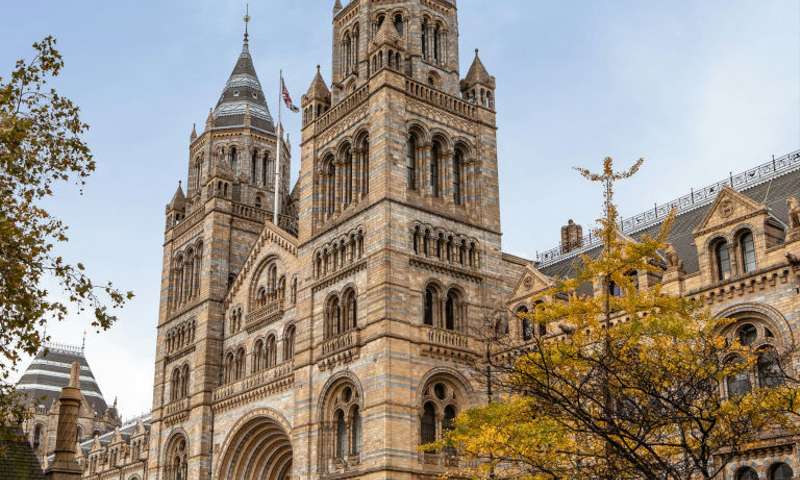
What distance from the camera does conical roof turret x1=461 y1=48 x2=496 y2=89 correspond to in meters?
48.2

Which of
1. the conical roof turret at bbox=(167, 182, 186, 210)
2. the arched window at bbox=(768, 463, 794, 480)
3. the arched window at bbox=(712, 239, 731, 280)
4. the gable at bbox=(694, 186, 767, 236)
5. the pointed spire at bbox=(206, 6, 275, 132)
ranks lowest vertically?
the arched window at bbox=(768, 463, 794, 480)

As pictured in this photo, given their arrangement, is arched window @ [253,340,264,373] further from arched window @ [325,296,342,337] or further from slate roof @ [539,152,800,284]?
slate roof @ [539,152,800,284]

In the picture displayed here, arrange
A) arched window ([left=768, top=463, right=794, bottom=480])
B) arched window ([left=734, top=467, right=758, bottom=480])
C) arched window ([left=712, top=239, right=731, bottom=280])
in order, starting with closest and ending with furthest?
arched window ([left=768, top=463, right=794, bottom=480]), arched window ([left=734, top=467, right=758, bottom=480]), arched window ([left=712, top=239, right=731, bottom=280])

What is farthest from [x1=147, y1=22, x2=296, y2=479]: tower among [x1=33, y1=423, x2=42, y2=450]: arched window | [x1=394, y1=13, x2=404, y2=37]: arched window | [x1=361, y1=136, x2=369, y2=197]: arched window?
[x1=33, y1=423, x2=42, y2=450]: arched window

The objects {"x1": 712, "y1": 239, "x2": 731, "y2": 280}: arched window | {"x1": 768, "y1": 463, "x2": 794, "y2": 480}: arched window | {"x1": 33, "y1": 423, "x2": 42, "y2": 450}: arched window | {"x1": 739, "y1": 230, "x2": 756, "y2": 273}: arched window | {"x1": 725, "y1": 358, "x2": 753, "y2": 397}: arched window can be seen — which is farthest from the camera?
{"x1": 33, "y1": 423, "x2": 42, "y2": 450}: arched window

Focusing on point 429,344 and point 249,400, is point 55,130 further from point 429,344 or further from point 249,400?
point 249,400

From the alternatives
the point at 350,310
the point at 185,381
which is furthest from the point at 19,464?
the point at 185,381

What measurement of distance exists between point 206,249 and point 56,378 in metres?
45.1

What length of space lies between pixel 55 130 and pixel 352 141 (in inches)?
1042

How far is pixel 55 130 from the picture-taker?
19359 mm

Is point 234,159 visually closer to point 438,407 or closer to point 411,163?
point 411,163

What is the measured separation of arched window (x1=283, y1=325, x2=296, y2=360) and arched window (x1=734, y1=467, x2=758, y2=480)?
22.6 m

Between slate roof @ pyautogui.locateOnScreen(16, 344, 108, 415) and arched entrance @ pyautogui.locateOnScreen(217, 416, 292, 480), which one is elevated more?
slate roof @ pyautogui.locateOnScreen(16, 344, 108, 415)

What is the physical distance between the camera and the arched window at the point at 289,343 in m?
47.9
